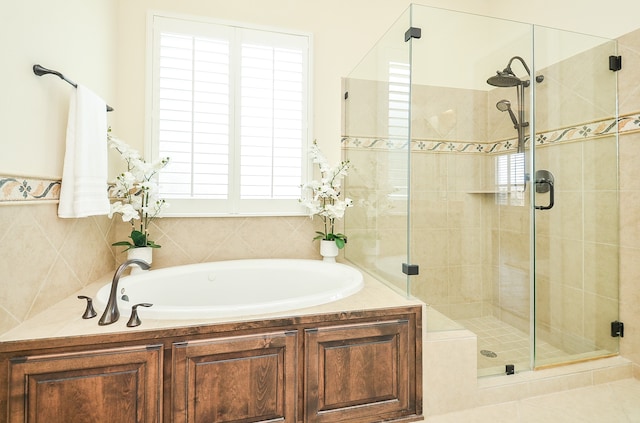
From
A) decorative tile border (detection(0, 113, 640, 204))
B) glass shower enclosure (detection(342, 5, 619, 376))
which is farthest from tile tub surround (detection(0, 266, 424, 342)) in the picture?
decorative tile border (detection(0, 113, 640, 204))

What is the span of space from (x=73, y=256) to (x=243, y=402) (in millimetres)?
Answer: 1228

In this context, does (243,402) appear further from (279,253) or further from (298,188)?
(298,188)

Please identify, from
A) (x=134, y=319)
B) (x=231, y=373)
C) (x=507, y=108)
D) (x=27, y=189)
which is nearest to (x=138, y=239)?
(x=27, y=189)

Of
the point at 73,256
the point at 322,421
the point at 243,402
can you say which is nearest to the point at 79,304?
the point at 73,256

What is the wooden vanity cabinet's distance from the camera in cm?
117

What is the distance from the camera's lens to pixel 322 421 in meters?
1.43

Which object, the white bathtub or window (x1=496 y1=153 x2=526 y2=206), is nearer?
the white bathtub

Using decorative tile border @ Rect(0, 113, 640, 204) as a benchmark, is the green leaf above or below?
below

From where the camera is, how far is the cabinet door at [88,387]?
115 centimetres

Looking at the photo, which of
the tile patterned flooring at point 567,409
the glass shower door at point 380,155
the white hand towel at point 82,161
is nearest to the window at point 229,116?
the glass shower door at point 380,155

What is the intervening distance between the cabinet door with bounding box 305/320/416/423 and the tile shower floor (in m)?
0.59

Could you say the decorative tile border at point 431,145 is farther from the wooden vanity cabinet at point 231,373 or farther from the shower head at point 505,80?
the wooden vanity cabinet at point 231,373

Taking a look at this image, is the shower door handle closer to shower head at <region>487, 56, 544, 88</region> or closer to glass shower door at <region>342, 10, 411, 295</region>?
shower head at <region>487, 56, 544, 88</region>

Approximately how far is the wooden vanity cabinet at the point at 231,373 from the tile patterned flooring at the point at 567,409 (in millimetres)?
335
